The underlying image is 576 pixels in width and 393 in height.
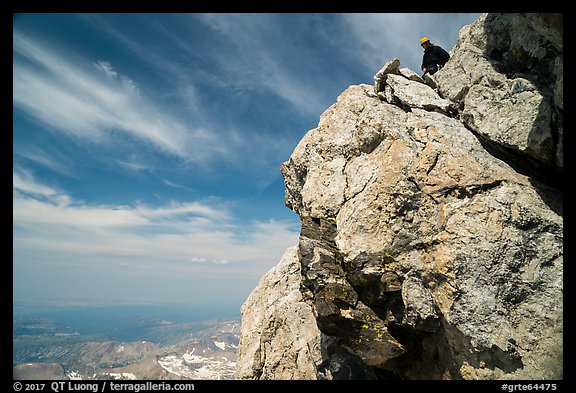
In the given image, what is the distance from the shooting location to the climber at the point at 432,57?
83.7ft

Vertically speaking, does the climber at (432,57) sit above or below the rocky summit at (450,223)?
above

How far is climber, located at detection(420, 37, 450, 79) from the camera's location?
2550 cm

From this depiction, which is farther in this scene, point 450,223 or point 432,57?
point 432,57

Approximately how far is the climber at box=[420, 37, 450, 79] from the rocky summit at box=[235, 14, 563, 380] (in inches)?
134

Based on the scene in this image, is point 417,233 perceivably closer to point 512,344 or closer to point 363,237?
point 363,237

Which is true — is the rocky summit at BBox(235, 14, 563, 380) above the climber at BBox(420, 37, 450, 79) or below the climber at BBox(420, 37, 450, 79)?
below

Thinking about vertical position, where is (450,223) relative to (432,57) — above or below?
below

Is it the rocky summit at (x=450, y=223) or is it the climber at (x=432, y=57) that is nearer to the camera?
the rocky summit at (x=450, y=223)

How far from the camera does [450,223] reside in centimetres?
1477

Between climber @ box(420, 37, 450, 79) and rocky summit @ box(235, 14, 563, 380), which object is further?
climber @ box(420, 37, 450, 79)

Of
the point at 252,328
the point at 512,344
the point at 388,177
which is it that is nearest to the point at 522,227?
the point at 512,344

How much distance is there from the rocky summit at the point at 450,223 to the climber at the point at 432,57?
11.2ft

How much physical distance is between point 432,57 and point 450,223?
18081 millimetres
